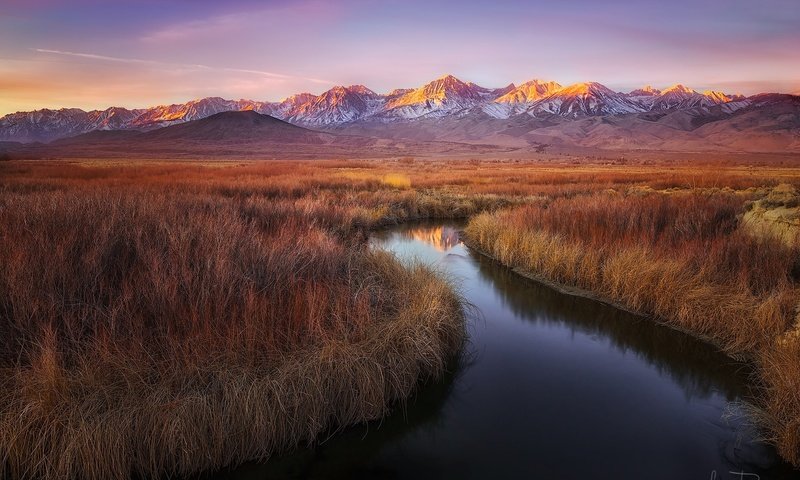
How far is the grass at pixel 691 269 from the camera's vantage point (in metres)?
7.24

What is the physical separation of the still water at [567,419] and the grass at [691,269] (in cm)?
51

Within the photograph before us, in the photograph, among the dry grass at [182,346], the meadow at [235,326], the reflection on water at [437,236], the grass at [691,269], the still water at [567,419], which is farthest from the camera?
the reflection on water at [437,236]

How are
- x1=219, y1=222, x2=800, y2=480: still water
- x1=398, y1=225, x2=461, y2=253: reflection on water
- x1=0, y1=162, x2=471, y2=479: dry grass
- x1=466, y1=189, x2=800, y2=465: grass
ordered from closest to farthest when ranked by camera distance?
x1=0, y1=162, x2=471, y2=479: dry grass < x1=219, y1=222, x2=800, y2=480: still water < x1=466, y1=189, x2=800, y2=465: grass < x1=398, y1=225, x2=461, y2=253: reflection on water

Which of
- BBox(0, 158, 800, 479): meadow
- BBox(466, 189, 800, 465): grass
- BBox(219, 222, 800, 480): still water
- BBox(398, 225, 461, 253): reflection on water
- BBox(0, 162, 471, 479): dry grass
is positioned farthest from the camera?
BBox(398, 225, 461, 253): reflection on water

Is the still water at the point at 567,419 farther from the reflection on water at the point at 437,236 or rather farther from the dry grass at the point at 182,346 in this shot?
the reflection on water at the point at 437,236

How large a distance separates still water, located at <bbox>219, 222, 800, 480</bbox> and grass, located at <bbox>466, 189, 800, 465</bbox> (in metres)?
0.51

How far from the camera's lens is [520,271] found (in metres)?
14.8

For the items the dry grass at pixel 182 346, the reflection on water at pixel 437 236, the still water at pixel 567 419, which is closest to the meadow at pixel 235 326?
the dry grass at pixel 182 346

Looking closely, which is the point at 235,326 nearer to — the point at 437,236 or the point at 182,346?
the point at 182,346

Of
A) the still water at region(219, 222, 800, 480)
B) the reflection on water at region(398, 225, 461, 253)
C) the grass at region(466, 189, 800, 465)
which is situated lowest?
the still water at region(219, 222, 800, 480)

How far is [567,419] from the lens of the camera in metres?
7.07

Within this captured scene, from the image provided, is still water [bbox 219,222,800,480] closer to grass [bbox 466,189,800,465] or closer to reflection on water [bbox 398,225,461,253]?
grass [bbox 466,189,800,465]

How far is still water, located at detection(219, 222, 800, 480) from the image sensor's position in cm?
598

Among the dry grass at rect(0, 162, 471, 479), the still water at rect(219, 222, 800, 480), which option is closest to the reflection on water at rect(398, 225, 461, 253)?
the still water at rect(219, 222, 800, 480)
